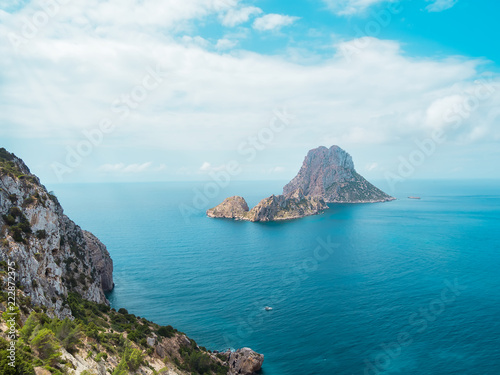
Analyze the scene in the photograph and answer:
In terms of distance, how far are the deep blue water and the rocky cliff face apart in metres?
18.4

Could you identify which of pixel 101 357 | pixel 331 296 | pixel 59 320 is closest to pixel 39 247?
pixel 59 320

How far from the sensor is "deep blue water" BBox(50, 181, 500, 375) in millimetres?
56312

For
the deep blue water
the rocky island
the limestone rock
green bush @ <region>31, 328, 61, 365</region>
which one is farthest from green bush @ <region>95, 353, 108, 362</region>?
the deep blue water

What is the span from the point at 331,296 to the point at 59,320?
65.6 meters

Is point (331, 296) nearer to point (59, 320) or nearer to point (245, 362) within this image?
point (245, 362)

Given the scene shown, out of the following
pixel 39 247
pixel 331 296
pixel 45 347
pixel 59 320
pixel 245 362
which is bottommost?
pixel 245 362

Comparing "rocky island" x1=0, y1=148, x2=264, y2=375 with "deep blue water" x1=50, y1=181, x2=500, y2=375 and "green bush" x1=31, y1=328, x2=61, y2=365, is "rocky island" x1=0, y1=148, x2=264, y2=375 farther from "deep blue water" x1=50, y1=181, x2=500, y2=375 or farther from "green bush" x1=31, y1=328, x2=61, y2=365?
"deep blue water" x1=50, y1=181, x2=500, y2=375

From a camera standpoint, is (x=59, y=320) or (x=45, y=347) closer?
(x=45, y=347)

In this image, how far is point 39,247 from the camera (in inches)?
1934

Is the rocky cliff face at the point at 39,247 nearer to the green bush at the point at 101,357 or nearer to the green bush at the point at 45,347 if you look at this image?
the green bush at the point at 101,357

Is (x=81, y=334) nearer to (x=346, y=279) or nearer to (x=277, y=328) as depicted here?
(x=277, y=328)

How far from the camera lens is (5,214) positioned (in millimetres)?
47656

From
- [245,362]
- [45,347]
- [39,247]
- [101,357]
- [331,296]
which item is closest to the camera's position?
[45,347]

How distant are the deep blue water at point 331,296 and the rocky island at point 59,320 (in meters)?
12.1
